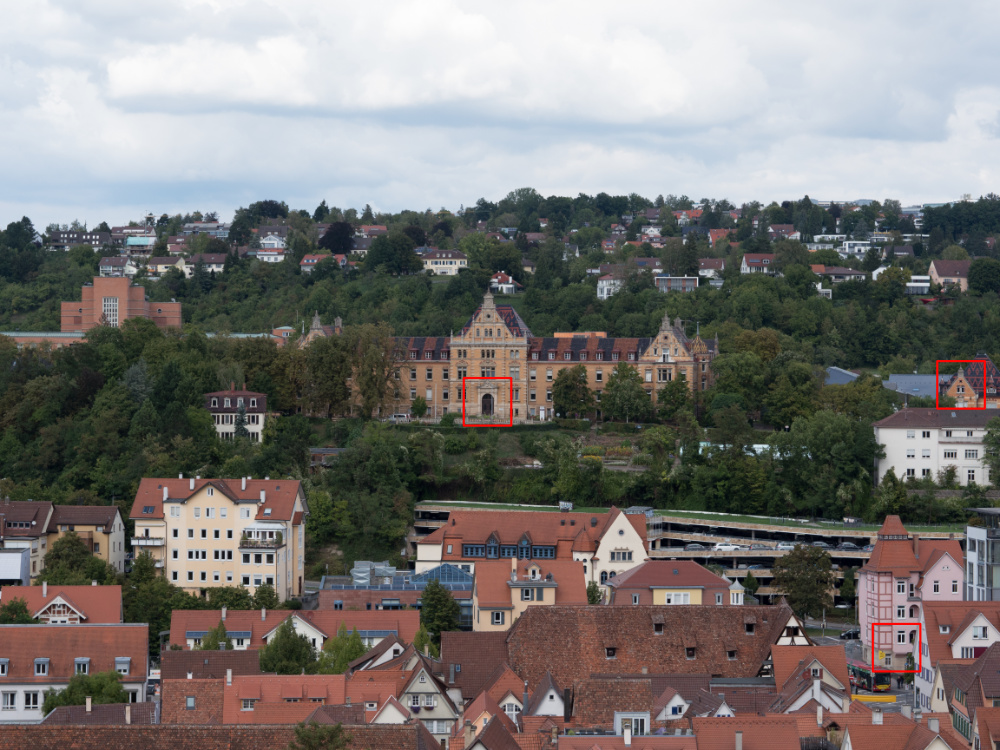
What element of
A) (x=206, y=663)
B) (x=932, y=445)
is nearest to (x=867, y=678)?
(x=206, y=663)

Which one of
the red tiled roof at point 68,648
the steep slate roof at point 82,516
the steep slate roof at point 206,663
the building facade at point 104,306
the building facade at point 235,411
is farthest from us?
the building facade at point 104,306

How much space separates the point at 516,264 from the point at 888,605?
64.1 meters

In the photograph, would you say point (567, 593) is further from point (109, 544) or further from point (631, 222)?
point (631, 222)

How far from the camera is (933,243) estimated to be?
140 metres

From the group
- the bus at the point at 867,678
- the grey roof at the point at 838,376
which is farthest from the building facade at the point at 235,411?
the bus at the point at 867,678

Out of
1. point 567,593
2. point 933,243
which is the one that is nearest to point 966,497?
point 567,593

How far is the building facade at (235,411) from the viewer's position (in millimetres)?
84312

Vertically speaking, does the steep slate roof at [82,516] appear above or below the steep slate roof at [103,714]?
above

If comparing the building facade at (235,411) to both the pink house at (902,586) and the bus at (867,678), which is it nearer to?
the pink house at (902,586)

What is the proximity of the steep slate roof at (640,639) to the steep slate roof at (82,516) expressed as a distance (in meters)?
26.6

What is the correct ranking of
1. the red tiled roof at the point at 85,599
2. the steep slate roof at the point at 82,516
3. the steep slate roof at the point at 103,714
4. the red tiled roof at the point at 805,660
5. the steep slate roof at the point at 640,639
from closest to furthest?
the steep slate roof at the point at 103,714
the red tiled roof at the point at 805,660
the steep slate roof at the point at 640,639
the red tiled roof at the point at 85,599
the steep slate roof at the point at 82,516

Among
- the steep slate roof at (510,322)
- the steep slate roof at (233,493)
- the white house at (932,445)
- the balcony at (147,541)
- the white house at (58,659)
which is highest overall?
the steep slate roof at (510,322)

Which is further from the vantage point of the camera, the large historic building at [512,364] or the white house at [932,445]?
the large historic building at [512,364]

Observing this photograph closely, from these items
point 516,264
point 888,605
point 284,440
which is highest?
point 516,264
